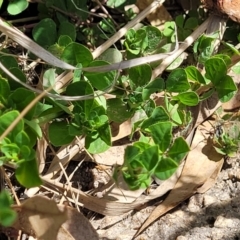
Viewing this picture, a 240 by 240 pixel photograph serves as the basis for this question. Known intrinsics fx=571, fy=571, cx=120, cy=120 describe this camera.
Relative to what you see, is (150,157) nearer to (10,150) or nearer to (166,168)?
A: (166,168)

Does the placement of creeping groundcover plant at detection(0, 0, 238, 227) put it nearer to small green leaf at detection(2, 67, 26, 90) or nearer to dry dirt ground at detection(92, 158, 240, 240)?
small green leaf at detection(2, 67, 26, 90)

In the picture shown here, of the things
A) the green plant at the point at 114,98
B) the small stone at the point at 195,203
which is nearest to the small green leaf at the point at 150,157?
the green plant at the point at 114,98

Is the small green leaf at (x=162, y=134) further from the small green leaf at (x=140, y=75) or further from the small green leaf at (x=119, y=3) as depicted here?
the small green leaf at (x=119, y=3)

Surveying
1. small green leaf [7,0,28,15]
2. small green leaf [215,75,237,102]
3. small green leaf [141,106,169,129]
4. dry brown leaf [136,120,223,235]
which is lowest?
dry brown leaf [136,120,223,235]

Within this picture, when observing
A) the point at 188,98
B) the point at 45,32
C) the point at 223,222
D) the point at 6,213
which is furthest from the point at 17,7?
the point at 223,222

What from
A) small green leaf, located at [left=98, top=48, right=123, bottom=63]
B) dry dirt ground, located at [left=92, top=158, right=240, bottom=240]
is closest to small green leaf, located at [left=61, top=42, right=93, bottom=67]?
small green leaf, located at [left=98, top=48, right=123, bottom=63]

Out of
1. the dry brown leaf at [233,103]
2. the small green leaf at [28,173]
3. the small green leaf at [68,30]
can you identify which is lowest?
the dry brown leaf at [233,103]
